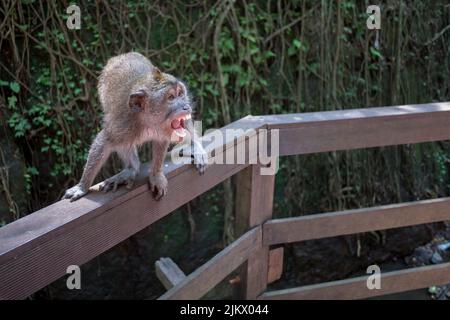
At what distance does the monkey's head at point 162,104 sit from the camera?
176cm

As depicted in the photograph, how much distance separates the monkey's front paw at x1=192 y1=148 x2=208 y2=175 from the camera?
1652 millimetres

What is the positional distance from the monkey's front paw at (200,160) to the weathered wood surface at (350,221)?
1.54ft

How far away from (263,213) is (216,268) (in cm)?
32

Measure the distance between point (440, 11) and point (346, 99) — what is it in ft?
4.92

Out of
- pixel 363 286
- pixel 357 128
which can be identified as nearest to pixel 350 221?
pixel 363 286

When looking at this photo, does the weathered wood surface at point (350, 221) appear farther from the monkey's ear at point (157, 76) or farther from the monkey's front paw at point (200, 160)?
the monkey's ear at point (157, 76)

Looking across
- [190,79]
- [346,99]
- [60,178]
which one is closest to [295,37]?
[346,99]

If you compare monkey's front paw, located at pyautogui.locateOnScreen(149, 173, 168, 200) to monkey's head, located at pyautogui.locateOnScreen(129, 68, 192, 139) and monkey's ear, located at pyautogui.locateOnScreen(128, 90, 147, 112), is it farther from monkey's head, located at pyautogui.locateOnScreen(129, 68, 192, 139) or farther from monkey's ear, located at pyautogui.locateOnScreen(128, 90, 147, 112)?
monkey's ear, located at pyautogui.locateOnScreen(128, 90, 147, 112)

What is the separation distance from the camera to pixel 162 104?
178 centimetres

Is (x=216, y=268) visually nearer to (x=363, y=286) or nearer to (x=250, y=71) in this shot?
(x=363, y=286)

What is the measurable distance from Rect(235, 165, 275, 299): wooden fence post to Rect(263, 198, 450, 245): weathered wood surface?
0.07 metres

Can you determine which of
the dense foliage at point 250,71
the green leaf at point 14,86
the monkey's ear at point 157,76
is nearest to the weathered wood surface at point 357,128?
the monkey's ear at point 157,76
